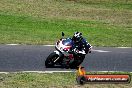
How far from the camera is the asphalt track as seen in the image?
18.7m

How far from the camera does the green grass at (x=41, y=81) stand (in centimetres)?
1524

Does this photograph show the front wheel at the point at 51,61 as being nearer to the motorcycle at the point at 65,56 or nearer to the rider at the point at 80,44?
the motorcycle at the point at 65,56

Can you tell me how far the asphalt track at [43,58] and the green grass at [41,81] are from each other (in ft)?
4.24

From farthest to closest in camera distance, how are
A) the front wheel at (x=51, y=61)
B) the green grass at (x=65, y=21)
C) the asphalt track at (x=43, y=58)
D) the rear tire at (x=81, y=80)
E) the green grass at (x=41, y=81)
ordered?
the green grass at (x=65, y=21) < the asphalt track at (x=43, y=58) < the front wheel at (x=51, y=61) < the green grass at (x=41, y=81) < the rear tire at (x=81, y=80)

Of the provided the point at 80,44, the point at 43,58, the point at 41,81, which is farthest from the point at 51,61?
the point at 41,81

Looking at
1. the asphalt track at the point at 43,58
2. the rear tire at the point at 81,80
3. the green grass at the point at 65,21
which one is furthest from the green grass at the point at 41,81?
the green grass at the point at 65,21

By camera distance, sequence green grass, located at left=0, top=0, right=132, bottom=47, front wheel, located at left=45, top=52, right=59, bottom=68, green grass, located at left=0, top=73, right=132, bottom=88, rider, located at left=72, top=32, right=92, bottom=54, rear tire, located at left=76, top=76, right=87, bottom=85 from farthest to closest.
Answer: green grass, located at left=0, top=0, right=132, bottom=47 < front wheel, located at left=45, top=52, right=59, bottom=68 < rider, located at left=72, top=32, right=92, bottom=54 < green grass, located at left=0, top=73, right=132, bottom=88 < rear tire, located at left=76, top=76, right=87, bottom=85

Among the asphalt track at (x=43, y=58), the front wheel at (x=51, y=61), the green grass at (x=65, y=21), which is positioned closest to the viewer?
the front wheel at (x=51, y=61)

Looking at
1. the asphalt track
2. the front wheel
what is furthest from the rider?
the asphalt track

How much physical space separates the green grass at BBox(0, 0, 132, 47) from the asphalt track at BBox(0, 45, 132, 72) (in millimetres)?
1665

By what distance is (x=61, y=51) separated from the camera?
18.2 metres

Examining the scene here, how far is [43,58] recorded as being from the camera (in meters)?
20.6

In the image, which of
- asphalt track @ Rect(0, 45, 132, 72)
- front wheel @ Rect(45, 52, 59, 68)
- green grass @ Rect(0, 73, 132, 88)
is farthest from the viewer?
asphalt track @ Rect(0, 45, 132, 72)

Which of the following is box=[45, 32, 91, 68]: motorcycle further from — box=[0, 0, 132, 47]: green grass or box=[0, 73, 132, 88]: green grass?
box=[0, 0, 132, 47]: green grass
